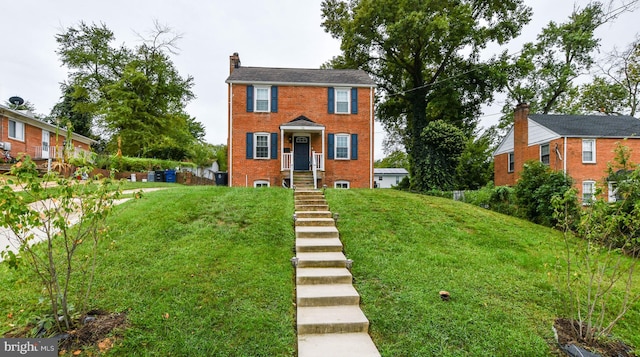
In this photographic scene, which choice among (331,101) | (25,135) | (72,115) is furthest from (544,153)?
(72,115)

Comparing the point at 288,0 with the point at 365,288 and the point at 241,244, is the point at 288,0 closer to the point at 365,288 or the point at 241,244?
the point at 241,244

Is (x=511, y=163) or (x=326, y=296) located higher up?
(x=511, y=163)

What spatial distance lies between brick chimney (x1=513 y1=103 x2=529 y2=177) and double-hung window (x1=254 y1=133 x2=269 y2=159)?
15799mm

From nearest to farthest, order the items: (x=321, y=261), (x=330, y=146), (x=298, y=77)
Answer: (x=321, y=261) < (x=330, y=146) < (x=298, y=77)

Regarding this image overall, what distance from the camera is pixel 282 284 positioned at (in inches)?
181

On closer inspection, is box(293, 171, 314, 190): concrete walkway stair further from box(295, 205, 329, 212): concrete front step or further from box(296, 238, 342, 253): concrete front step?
box(296, 238, 342, 253): concrete front step

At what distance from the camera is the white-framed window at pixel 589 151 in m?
17.2

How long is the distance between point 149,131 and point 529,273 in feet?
89.9

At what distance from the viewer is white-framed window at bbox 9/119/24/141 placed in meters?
17.9

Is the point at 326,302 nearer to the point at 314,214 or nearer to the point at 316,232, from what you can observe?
the point at 316,232

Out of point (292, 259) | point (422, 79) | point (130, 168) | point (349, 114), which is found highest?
point (422, 79)

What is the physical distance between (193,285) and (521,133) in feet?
70.7

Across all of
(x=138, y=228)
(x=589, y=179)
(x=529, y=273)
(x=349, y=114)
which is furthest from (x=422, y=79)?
(x=138, y=228)

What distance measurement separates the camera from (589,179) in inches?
675
